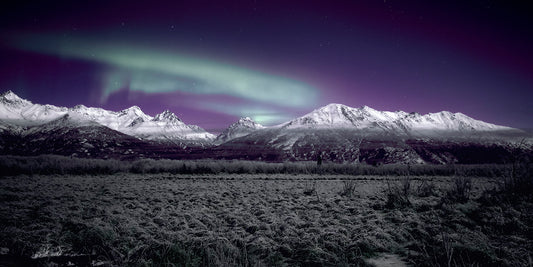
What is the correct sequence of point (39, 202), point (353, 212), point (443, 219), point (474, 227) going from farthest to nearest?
1. point (39, 202)
2. point (353, 212)
3. point (443, 219)
4. point (474, 227)

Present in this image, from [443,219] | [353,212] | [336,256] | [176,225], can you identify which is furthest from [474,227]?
[176,225]

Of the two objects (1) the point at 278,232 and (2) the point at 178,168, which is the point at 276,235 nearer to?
(1) the point at 278,232

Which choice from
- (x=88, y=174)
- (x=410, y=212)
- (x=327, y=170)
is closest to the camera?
(x=410, y=212)

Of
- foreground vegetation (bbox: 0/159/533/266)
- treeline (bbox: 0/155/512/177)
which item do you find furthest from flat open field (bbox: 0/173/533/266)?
treeline (bbox: 0/155/512/177)

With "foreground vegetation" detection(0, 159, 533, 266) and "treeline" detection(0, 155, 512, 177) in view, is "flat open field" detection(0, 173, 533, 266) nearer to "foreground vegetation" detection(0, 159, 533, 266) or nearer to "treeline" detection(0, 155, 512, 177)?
"foreground vegetation" detection(0, 159, 533, 266)

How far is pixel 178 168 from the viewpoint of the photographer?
33.3m

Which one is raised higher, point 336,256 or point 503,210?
point 503,210

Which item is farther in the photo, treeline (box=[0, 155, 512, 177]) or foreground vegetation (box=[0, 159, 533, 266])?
treeline (box=[0, 155, 512, 177])

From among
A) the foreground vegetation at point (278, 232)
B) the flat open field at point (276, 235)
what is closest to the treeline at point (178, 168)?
the foreground vegetation at point (278, 232)

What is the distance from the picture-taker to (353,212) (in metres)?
9.52

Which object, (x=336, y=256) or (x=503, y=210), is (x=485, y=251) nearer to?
(x=336, y=256)

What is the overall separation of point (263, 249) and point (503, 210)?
7657mm

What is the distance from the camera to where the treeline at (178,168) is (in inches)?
1014

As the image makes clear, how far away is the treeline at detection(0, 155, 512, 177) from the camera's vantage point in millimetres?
25750
